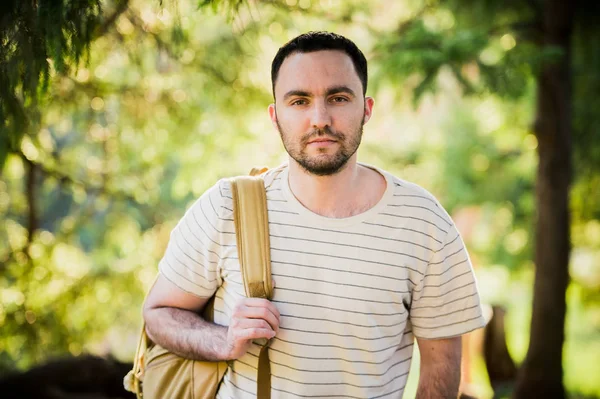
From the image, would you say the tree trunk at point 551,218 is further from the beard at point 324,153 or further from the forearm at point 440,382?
the beard at point 324,153

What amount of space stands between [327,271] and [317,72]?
74cm

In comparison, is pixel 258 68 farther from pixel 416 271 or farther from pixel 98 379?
pixel 416 271

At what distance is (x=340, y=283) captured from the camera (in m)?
2.12

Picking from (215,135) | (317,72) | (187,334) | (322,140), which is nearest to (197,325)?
(187,334)

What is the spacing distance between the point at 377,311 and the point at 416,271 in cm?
21

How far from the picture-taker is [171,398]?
2.14 meters

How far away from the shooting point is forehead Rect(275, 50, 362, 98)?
216 cm

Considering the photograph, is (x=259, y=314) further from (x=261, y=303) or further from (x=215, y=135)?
(x=215, y=135)

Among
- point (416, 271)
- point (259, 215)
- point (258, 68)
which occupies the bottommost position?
point (416, 271)

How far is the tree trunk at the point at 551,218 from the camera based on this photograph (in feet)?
17.1

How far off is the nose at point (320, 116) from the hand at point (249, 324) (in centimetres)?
66

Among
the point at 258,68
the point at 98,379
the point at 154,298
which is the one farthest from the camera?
the point at 258,68

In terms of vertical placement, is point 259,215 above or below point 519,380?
above

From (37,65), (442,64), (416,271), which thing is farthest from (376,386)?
(442,64)
